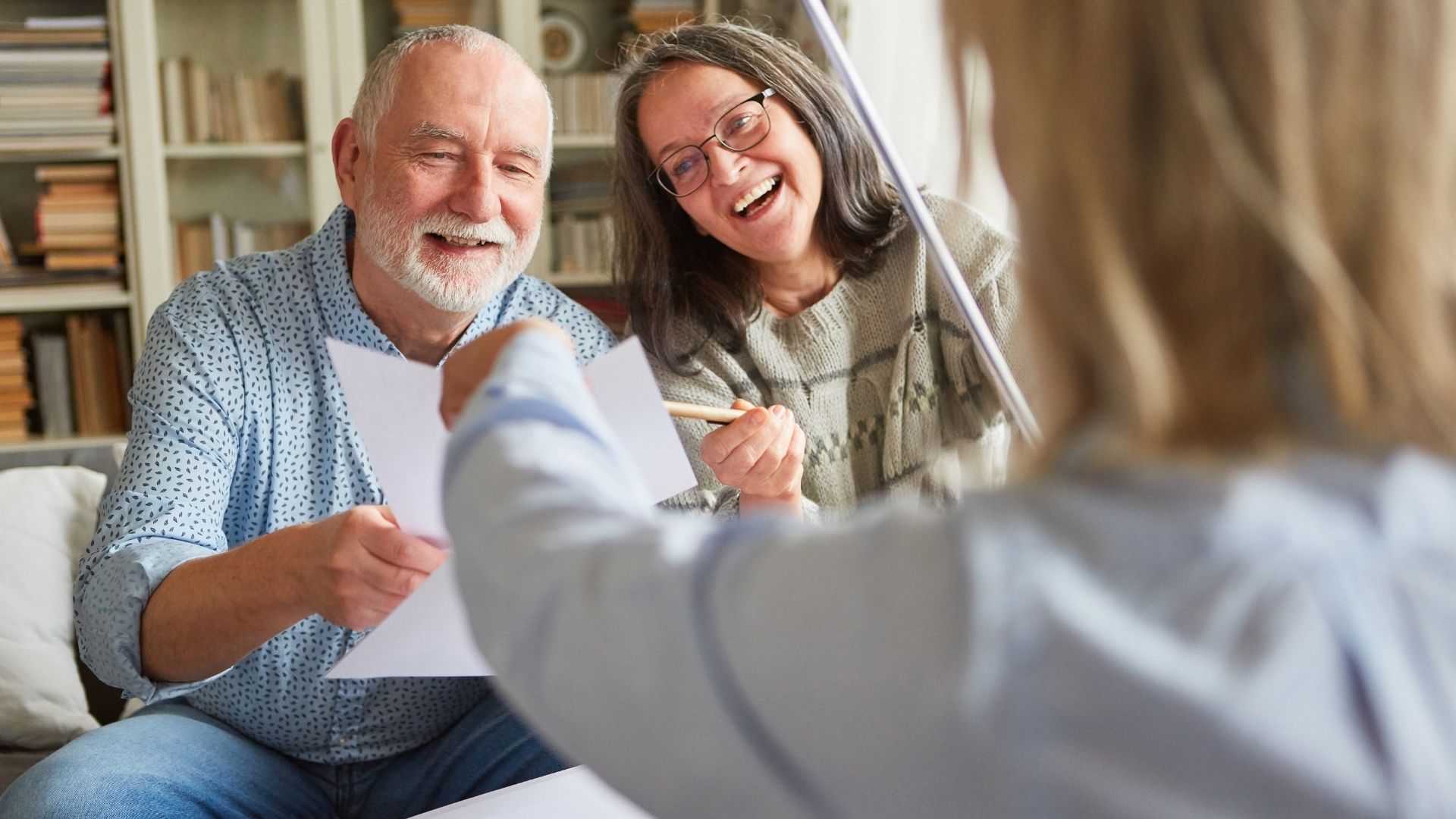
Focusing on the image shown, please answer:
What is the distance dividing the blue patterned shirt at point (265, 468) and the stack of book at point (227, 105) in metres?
1.77

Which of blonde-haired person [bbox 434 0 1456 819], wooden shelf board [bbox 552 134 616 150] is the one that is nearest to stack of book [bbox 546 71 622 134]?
wooden shelf board [bbox 552 134 616 150]

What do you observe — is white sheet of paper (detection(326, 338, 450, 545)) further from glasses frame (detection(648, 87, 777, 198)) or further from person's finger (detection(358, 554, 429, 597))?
glasses frame (detection(648, 87, 777, 198))

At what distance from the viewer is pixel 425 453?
85 cm

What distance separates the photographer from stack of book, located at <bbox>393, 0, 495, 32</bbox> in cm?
310

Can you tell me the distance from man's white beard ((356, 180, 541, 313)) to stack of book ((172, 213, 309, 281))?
175cm

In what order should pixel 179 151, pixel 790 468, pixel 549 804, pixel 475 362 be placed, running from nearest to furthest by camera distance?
1. pixel 475 362
2. pixel 549 804
3. pixel 790 468
4. pixel 179 151

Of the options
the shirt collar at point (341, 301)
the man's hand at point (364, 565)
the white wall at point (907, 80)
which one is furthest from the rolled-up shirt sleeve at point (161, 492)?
the white wall at point (907, 80)

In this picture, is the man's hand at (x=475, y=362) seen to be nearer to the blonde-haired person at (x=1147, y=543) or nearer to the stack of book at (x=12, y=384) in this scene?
the blonde-haired person at (x=1147, y=543)

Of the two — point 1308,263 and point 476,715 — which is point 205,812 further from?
point 1308,263

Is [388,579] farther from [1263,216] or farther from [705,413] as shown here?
[1263,216]

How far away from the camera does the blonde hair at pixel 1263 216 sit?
44 cm

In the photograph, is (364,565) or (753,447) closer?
(364,565)

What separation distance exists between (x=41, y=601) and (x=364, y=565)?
1.00 meters

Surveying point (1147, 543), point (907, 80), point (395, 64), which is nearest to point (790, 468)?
point (395, 64)
